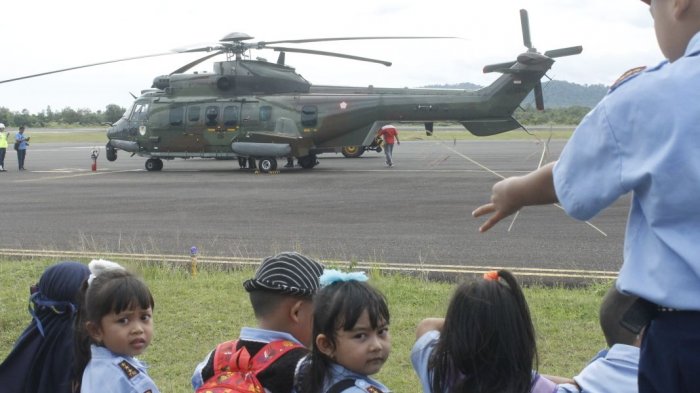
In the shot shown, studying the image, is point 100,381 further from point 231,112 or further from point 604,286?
point 231,112

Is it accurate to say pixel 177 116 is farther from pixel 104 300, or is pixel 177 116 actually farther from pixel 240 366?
pixel 240 366

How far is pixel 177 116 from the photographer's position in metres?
26.4

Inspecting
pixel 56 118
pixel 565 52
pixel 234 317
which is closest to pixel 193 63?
pixel 565 52

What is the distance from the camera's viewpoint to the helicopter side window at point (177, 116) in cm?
2634

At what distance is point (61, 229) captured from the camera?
546 inches

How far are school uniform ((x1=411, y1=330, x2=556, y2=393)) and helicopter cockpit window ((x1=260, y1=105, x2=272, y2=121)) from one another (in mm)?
23243

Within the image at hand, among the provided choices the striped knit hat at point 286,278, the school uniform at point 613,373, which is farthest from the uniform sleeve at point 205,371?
the school uniform at point 613,373

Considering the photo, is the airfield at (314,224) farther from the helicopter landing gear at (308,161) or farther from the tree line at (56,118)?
the tree line at (56,118)

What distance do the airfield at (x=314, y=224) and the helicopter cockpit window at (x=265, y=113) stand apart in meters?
2.33

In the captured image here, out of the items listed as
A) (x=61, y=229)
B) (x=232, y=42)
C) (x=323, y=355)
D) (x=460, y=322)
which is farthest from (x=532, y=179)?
(x=232, y=42)

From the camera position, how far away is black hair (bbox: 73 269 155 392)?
360 cm

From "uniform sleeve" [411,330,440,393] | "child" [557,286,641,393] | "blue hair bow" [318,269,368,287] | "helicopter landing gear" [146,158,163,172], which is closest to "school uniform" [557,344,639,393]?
"child" [557,286,641,393]

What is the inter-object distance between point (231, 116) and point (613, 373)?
24005mm

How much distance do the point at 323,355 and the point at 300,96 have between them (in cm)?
2352
